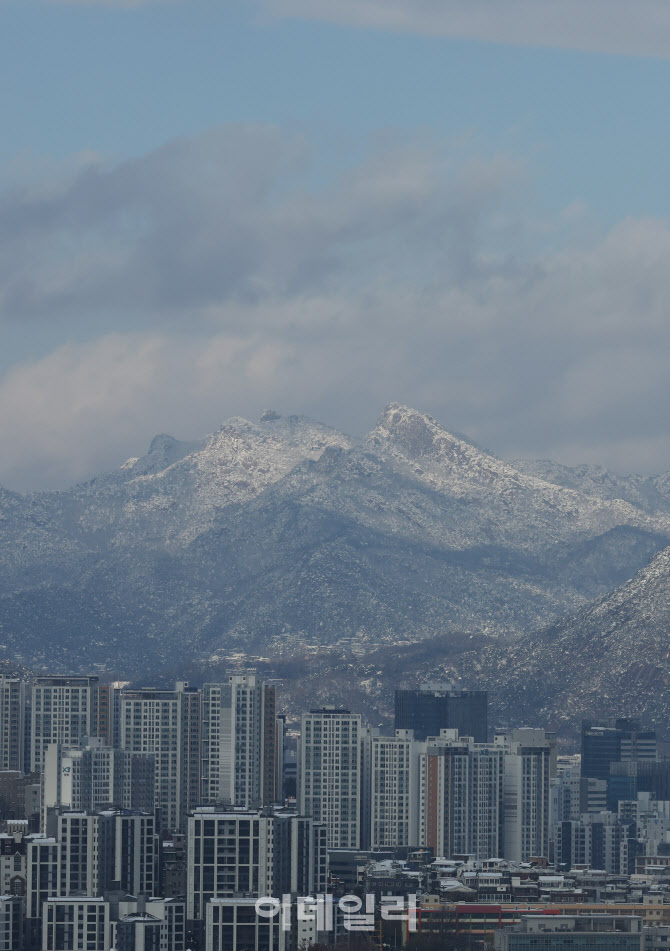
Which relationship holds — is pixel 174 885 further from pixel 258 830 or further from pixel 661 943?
pixel 661 943

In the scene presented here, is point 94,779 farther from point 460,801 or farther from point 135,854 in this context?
point 135,854

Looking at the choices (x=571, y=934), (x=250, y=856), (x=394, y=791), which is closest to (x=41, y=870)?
(x=250, y=856)

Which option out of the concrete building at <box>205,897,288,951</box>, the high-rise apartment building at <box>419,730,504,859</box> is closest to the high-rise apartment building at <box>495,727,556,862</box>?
the high-rise apartment building at <box>419,730,504,859</box>

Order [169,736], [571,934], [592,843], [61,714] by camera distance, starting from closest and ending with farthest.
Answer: [571,934] < [592,843] < [169,736] < [61,714]

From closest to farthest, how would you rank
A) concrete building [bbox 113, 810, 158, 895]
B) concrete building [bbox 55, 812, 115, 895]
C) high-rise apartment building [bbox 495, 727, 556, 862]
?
concrete building [bbox 55, 812, 115, 895] → concrete building [bbox 113, 810, 158, 895] → high-rise apartment building [bbox 495, 727, 556, 862]

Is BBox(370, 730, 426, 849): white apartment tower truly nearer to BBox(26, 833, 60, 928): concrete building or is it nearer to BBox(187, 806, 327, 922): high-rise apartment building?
BBox(187, 806, 327, 922): high-rise apartment building

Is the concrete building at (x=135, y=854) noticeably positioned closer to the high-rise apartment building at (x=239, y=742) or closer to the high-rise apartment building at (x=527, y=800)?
the high-rise apartment building at (x=527, y=800)
